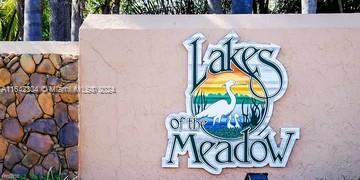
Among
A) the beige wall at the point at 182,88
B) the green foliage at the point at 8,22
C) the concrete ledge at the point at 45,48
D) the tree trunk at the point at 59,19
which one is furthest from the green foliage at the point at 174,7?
the beige wall at the point at 182,88

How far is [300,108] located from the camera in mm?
7250

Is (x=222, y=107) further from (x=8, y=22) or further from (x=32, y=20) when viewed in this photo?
(x=8, y=22)

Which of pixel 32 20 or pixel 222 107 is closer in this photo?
pixel 222 107

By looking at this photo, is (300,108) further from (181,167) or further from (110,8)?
(110,8)

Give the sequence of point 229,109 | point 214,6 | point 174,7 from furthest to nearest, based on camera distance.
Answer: point 174,7 → point 214,6 → point 229,109

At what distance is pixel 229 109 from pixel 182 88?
641 mm

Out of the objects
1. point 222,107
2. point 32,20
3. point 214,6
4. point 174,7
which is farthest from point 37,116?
point 174,7

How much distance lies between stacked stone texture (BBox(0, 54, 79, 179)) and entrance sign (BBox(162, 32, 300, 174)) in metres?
1.35

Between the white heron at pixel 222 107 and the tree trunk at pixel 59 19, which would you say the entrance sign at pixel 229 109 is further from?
the tree trunk at pixel 59 19

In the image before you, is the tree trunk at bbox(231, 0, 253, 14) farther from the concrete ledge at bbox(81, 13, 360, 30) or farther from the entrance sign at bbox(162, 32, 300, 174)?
the entrance sign at bbox(162, 32, 300, 174)

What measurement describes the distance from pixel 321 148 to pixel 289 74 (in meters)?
1.04

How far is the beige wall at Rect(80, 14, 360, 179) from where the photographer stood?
716cm

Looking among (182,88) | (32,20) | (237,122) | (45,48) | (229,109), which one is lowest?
(237,122)

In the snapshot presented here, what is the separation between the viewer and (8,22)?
19.0 metres
